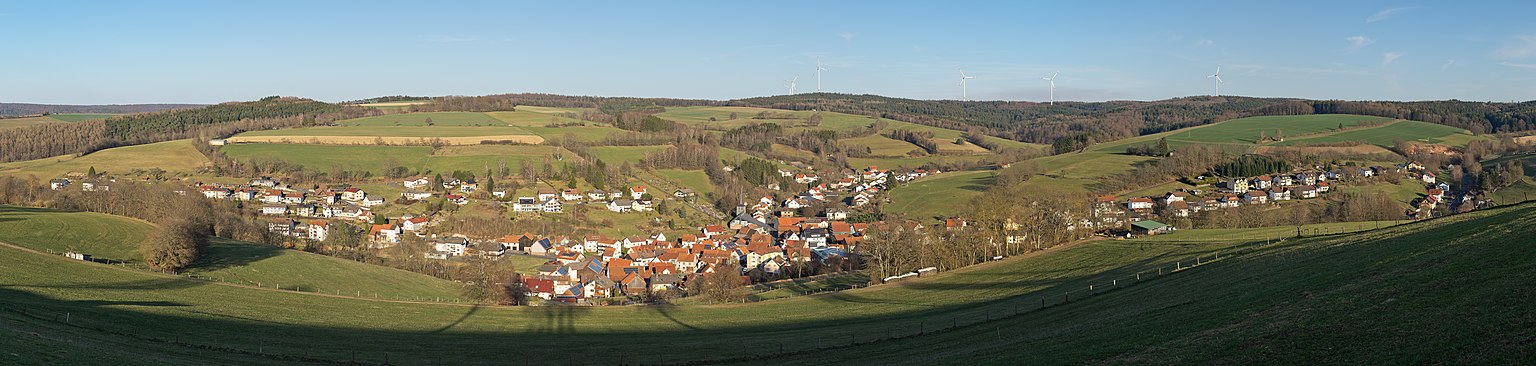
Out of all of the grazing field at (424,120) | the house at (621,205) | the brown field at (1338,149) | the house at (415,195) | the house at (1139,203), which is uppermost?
the grazing field at (424,120)

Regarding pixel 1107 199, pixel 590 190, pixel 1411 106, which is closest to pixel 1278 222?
pixel 1107 199

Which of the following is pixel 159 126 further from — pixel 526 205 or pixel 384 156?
pixel 526 205

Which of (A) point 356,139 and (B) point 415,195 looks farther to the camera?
(A) point 356,139

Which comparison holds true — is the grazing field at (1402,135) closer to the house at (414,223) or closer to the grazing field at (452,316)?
the grazing field at (452,316)

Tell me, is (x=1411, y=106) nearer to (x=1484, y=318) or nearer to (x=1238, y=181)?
(x=1238, y=181)

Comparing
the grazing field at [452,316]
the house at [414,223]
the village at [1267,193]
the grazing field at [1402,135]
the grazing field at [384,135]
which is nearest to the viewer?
the grazing field at [452,316]

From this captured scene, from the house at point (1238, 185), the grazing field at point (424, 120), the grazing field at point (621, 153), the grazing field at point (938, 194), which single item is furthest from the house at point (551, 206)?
the house at point (1238, 185)

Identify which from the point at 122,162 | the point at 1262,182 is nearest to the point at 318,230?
the point at 122,162
